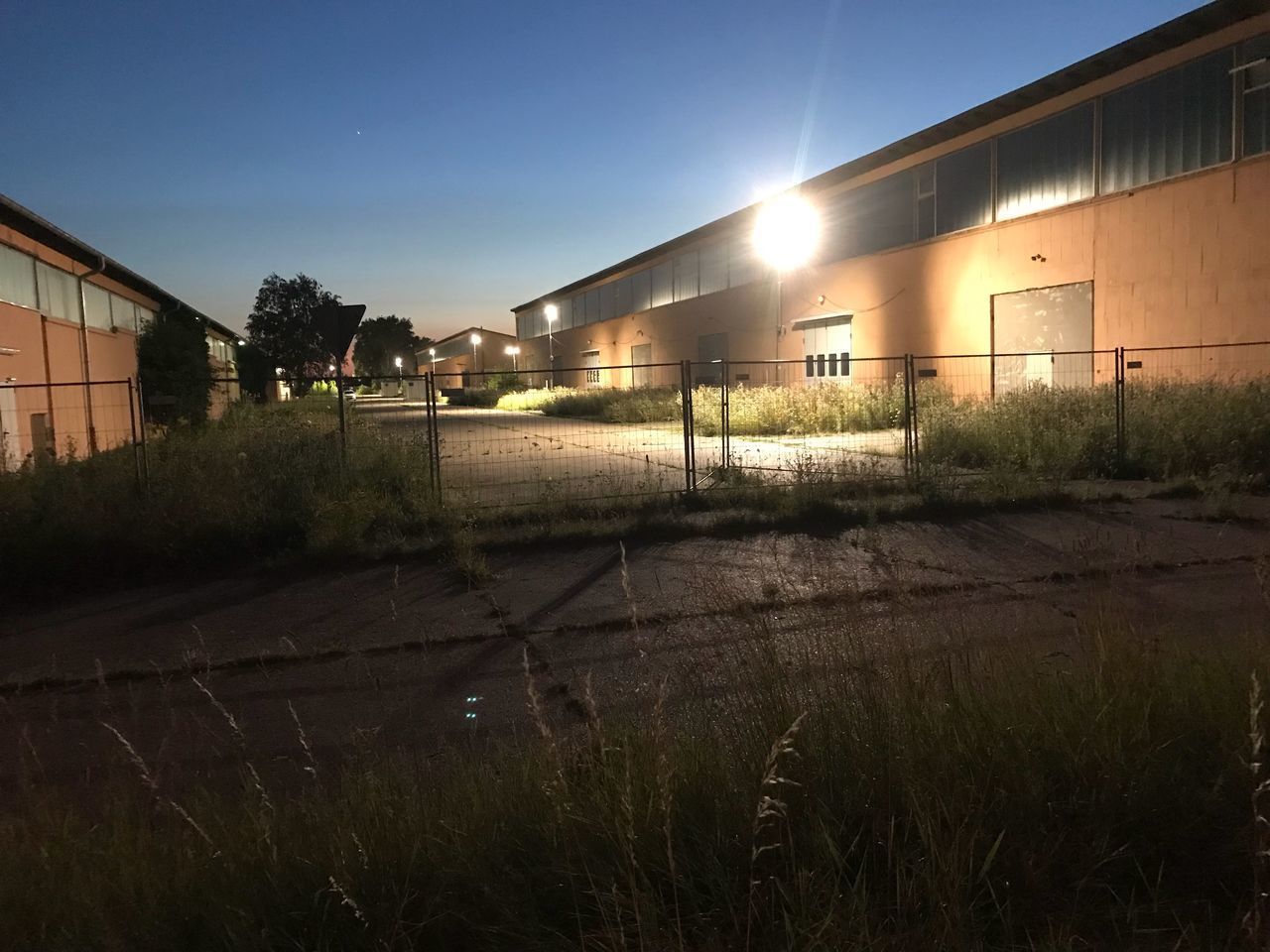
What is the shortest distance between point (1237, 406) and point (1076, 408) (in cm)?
234

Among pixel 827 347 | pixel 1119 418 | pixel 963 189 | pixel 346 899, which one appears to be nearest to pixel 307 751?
pixel 346 899

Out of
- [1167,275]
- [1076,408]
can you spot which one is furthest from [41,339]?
[1167,275]

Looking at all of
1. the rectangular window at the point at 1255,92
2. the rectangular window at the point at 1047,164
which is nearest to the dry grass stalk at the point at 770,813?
the rectangular window at the point at 1255,92

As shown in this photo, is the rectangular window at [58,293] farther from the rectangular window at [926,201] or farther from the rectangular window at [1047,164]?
the rectangular window at [1047,164]

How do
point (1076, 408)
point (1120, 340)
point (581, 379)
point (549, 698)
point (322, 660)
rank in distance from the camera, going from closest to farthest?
point (549, 698) → point (322, 660) → point (1076, 408) → point (1120, 340) → point (581, 379)

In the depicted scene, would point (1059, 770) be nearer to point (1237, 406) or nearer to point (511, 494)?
point (511, 494)

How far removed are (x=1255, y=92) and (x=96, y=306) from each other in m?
28.8

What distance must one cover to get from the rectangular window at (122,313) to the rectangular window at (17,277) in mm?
9328

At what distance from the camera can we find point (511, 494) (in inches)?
489

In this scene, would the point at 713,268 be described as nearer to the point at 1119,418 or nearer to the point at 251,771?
the point at 1119,418

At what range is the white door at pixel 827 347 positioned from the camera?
29547 millimetres

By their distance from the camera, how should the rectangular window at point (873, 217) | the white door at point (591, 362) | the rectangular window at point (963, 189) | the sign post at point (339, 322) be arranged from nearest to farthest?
the sign post at point (339, 322)
the rectangular window at point (963, 189)
the rectangular window at point (873, 217)
the white door at point (591, 362)

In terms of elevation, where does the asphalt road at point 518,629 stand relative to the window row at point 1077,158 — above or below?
below

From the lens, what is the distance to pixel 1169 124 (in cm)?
1866
